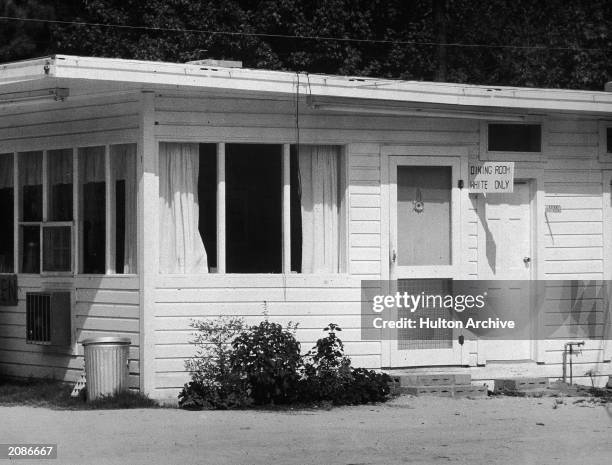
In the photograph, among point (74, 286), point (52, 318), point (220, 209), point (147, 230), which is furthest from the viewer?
point (74, 286)

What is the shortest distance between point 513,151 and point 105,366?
5.48 metres

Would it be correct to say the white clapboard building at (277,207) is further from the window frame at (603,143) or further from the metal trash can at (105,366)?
the metal trash can at (105,366)

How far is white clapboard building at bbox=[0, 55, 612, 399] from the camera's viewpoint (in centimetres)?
1177

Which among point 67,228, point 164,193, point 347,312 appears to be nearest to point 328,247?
point 347,312

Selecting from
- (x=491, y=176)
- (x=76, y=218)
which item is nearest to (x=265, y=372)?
(x=76, y=218)

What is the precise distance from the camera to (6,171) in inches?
530

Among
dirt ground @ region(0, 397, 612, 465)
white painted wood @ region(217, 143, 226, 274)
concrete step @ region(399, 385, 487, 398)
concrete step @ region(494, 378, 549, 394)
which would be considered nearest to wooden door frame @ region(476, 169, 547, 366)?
concrete step @ region(494, 378, 549, 394)

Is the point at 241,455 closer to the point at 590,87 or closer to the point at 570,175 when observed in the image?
the point at 570,175

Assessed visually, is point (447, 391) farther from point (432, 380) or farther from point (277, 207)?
point (277, 207)

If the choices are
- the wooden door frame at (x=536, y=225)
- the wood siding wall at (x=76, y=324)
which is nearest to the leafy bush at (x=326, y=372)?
the wood siding wall at (x=76, y=324)

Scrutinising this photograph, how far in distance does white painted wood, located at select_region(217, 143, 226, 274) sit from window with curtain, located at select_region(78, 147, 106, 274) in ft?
4.38

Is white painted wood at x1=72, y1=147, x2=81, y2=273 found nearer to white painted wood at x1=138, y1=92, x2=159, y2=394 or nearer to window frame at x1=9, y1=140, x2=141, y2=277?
window frame at x1=9, y1=140, x2=141, y2=277

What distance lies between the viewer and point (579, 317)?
13.5 metres

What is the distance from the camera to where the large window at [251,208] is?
12.0 meters
